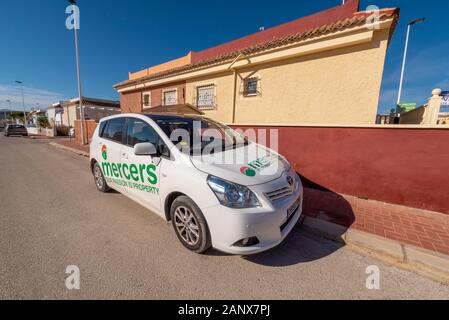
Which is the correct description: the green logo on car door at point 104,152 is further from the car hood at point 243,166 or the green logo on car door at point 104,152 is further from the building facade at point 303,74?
the building facade at point 303,74

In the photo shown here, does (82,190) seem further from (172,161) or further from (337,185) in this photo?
(337,185)

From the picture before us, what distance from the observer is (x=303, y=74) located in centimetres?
591

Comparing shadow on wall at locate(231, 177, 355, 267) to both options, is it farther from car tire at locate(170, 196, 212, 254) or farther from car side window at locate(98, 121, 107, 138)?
car side window at locate(98, 121, 107, 138)

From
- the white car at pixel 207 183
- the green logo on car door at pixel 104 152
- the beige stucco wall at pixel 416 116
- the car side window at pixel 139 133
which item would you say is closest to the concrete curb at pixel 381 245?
the white car at pixel 207 183

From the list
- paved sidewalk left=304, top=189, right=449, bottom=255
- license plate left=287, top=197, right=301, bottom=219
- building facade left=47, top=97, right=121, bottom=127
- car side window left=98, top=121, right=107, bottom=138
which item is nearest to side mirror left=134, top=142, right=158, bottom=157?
license plate left=287, top=197, right=301, bottom=219

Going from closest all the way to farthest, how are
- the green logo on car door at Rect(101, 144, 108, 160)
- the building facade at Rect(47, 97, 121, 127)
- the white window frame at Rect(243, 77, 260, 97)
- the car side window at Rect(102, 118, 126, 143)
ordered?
the car side window at Rect(102, 118, 126, 143) < the green logo on car door at Rect(101, 144, 108, 160) < the white window frame at Rect(243, 77, 260, 97) < the building facade at Rect(47, 97, 121, 127)

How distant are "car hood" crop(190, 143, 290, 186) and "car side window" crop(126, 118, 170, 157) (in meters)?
0.56

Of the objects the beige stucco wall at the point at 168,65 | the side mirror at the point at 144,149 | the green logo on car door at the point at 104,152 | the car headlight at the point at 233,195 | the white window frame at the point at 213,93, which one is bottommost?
the car headlight at the point at 233,195

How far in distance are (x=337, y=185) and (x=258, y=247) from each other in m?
3.04

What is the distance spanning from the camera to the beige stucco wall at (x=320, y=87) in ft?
16.1

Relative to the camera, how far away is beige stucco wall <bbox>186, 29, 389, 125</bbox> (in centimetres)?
490

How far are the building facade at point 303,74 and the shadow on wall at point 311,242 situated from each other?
213 cm

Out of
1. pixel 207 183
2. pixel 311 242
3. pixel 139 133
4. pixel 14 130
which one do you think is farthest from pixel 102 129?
pixel 14 130

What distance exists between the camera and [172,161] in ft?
8.02
